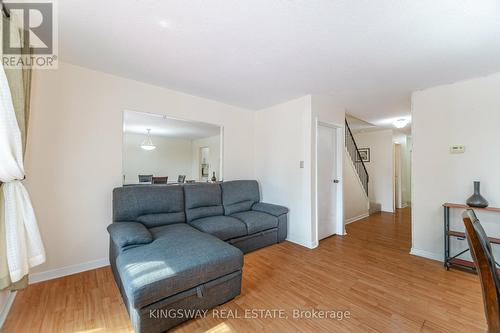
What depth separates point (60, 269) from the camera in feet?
7.18

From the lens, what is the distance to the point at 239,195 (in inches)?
135

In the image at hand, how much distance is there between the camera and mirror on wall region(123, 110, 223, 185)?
2.71 metres

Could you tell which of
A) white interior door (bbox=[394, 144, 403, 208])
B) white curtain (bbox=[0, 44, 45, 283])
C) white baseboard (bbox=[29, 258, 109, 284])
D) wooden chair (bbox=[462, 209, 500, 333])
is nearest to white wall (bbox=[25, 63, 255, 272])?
white baseboard (bbox=[29, 258, 109, 284])

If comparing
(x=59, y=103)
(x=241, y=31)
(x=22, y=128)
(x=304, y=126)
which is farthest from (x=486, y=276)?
(x=59, y=103)

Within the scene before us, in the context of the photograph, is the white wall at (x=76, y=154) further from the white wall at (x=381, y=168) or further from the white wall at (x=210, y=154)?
the white wall at (x=381, y=168)

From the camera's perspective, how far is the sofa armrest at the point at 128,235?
180 cm

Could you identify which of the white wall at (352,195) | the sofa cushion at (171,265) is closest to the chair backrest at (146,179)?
the sofa cushion at (171,265)

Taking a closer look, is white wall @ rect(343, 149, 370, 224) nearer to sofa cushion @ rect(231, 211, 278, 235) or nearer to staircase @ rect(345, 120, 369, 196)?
staircase @ rect(345, 120, 369, 196)

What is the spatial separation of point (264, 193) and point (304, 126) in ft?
4.86

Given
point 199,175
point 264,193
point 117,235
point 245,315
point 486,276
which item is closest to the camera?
point 486,276

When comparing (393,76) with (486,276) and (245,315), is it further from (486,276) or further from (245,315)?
(245,315)

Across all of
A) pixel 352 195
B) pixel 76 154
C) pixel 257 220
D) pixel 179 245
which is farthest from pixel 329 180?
pixel 76 154

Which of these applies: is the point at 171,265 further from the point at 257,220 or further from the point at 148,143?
the point at 148,143

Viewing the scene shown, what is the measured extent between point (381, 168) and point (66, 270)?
268 inches
